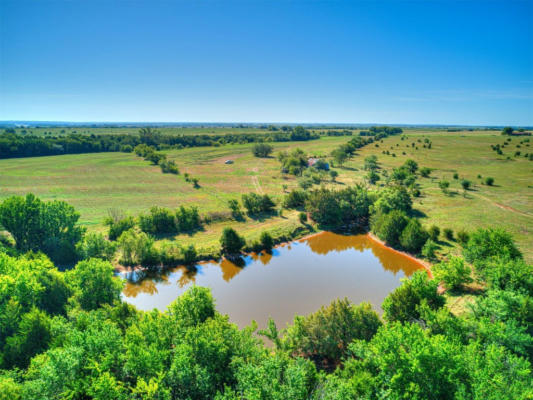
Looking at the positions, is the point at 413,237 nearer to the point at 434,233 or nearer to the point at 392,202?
the point at 434,233

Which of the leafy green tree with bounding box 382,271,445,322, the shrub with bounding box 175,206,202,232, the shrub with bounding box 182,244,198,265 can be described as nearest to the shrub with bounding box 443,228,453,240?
the leafy green tree with bounding box 382,271,445,322

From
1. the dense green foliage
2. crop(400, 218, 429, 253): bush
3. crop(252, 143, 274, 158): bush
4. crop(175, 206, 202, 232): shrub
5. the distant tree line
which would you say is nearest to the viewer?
the dense green foliage

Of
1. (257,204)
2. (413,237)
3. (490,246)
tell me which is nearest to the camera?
(490,246)

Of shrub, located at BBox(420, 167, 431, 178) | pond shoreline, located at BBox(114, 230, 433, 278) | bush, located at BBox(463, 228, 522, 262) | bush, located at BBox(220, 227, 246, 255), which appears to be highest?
shrub, located at BBox(420, 167, 431, 178)

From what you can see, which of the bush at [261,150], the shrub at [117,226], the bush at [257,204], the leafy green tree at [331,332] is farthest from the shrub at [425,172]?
the shrub at [117,226]

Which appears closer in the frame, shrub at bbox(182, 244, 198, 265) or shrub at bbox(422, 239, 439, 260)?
shrub at bbox(422, 239, 439, 260)

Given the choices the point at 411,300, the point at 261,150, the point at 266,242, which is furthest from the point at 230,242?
the point at 261,150

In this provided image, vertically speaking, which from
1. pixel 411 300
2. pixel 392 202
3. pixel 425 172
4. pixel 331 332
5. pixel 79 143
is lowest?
pixel 331 332

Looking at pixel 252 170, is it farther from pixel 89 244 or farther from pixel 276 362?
pixel 276 362

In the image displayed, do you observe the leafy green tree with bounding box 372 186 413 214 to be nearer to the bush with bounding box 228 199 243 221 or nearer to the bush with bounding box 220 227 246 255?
the bush with bounding box 228 199 243 221
